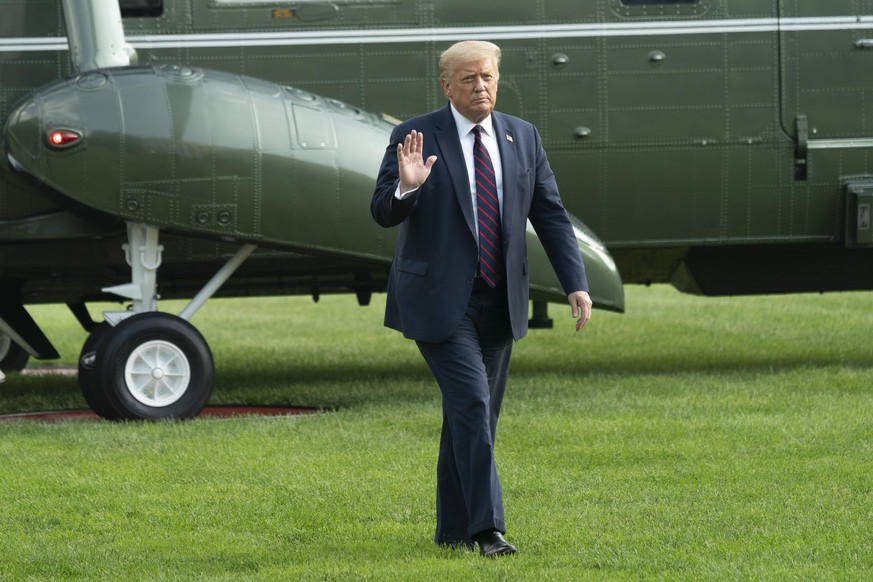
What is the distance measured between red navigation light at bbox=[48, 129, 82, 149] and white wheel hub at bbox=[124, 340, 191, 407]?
130 cm

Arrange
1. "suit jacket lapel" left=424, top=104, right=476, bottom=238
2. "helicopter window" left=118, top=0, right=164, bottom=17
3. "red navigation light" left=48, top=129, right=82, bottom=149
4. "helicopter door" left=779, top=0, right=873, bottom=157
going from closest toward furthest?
"suit jacket lapel" left=424, top=104, right=476, bottom=238 → "red navigation light" left=48, top=129, right=82, bottom=149 → "helicopter window" left=118, top=0, right=164, bottom=17 → "helicopter door" left=779, top=0, right=873, bottom=157

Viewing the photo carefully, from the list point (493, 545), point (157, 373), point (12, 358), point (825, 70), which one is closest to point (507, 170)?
point (493, 545)

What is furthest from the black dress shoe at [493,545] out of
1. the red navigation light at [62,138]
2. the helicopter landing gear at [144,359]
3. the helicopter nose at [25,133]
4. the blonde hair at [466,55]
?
the helicopter nose at [25,133]

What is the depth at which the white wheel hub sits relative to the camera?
8500 millimetres

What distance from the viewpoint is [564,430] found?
777cm

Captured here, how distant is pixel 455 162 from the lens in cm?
514

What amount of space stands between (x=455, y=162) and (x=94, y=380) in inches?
160

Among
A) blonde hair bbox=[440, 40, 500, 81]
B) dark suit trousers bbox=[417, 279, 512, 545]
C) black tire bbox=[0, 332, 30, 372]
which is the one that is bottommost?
black tire bbox=[0, 332, 30, 372]

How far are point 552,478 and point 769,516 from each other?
119cm

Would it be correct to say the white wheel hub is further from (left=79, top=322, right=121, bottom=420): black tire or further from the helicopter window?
the helicopter window

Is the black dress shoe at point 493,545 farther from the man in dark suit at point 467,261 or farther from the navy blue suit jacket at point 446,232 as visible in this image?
the navy blue suit jacket at point 446,232

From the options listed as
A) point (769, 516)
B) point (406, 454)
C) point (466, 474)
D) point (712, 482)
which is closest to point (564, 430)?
point (406, 454)

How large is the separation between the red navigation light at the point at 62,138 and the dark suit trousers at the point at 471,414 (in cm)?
381

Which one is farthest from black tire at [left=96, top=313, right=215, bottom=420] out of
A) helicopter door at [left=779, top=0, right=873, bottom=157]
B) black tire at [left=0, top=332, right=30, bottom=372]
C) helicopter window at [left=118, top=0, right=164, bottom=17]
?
helicopter door at [left=779, top=0, right=873, bottom=157]
